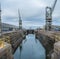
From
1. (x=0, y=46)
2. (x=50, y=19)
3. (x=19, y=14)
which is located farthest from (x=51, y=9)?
(x=0, y=46)

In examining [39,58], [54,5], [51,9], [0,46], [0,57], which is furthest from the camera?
[51,9]

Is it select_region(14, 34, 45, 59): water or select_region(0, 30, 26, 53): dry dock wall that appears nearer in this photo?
select_region(0, 30, 26, 53): dry dock wall

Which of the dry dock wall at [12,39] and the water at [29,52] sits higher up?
the dry dock wall at [12,39]

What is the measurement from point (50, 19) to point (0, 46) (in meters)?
90.2

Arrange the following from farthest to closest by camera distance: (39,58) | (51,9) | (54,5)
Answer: (51,9)
(54,5)
(39,58)

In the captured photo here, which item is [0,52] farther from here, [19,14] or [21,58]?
[19,14]

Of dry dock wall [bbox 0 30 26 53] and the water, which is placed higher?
dry dock wall [bbox 0 30 26 53]

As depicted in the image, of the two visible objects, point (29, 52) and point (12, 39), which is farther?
point (29, 52)

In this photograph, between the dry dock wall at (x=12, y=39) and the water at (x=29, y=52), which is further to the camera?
the water at (x=29, y=52)

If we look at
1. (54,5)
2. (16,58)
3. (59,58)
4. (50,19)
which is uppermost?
(54,5)

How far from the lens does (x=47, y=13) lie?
12850 cm

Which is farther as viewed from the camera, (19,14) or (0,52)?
(19,14)

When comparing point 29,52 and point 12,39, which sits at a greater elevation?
point 12,39

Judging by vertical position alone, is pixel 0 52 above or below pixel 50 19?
below
